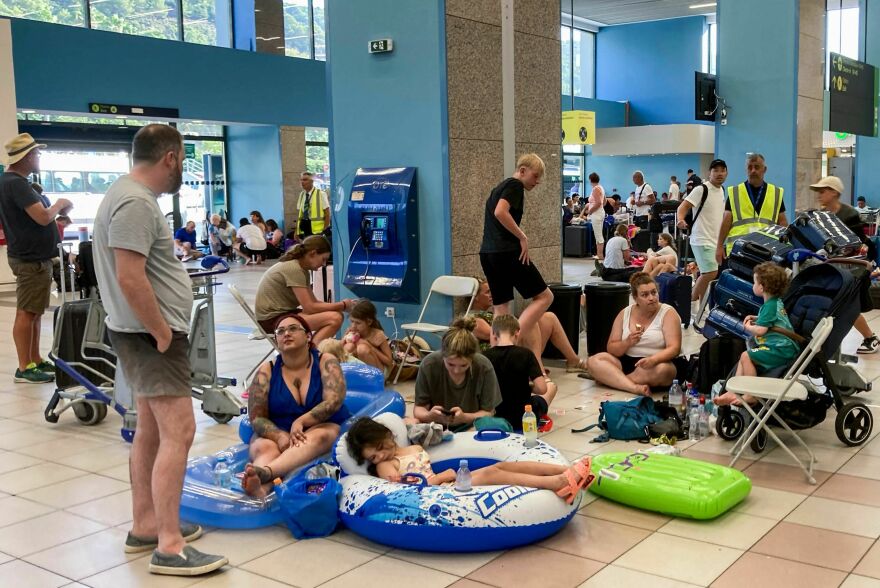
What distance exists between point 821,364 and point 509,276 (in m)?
2.51

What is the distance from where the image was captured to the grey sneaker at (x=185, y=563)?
3654 millimetres

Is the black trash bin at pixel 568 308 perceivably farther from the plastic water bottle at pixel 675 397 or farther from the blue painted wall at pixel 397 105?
the plastic water bottle at pixel 675 397

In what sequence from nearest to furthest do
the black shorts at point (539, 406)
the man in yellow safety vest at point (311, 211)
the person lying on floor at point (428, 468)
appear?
the person lying on floor at point (428, 468) < the black shorts at point (539, 406) < the man in yellow safety vest at point (311, 211)

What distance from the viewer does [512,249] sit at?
6.97 m

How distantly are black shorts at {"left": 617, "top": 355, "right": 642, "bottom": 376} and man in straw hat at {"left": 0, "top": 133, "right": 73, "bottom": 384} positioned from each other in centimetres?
439

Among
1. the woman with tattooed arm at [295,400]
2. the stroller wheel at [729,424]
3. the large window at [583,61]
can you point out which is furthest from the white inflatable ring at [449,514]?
the large window at [583,61]

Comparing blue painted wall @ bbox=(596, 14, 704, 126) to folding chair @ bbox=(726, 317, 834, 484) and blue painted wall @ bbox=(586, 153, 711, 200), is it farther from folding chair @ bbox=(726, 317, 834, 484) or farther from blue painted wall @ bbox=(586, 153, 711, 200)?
folding chair @ bbox=(726, 317, 834, 484)

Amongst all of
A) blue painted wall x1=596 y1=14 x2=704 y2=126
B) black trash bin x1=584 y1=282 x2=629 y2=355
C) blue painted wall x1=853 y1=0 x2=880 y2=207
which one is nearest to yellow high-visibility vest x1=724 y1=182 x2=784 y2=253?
black trash bin x1=584 y1=282 x2=629 y2=355

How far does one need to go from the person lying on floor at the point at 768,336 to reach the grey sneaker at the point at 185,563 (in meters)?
3.07

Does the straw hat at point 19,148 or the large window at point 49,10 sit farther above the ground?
the large window at point 49,10

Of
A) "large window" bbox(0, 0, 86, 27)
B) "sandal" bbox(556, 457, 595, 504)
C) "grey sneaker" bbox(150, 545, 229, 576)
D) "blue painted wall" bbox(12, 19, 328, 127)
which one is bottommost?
"grey sneaker" bbox(150, 545, 229, 576)

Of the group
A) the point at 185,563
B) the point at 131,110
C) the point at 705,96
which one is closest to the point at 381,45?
the point at 185,563

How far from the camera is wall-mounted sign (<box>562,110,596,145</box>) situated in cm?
2248

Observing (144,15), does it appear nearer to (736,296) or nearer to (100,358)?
(100,358)
